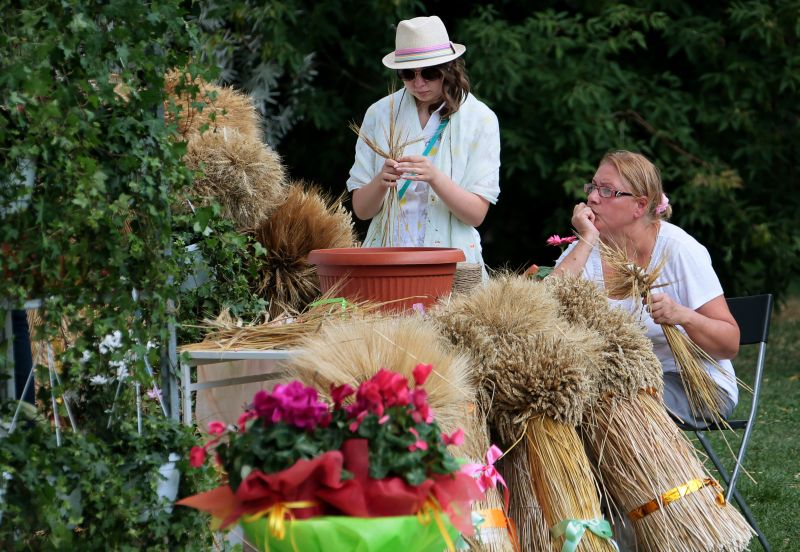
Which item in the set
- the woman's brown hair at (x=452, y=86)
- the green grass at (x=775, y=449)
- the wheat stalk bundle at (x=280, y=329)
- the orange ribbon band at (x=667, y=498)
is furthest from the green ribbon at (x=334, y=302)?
the green grass at (x=775, y=449)

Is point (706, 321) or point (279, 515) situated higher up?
point (279, 515)

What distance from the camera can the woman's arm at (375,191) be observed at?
3.20 metres

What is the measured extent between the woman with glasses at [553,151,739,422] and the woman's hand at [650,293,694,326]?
0.04 metres

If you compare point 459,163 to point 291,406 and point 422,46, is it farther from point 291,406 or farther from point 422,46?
point 291,406

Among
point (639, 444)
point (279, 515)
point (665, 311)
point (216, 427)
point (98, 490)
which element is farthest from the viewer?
point (665, 311)

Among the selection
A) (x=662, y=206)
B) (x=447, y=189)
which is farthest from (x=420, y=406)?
(x=662, y=206)

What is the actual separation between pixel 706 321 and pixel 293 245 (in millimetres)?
1308

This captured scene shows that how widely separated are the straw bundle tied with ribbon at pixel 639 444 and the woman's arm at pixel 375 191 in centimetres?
65

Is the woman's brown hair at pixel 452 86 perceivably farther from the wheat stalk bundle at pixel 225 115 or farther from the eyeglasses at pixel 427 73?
the wheat stalk bundle at pixel 225 115

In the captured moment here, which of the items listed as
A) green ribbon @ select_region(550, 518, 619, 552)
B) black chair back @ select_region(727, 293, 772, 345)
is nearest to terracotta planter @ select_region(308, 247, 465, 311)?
green ribbon @ select_region(550, 518, 619, 552)

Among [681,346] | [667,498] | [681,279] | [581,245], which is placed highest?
[581,245]

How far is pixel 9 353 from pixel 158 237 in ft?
1.21

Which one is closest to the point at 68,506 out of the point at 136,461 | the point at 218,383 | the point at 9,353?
the point at 136,461

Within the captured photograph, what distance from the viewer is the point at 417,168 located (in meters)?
3.17
